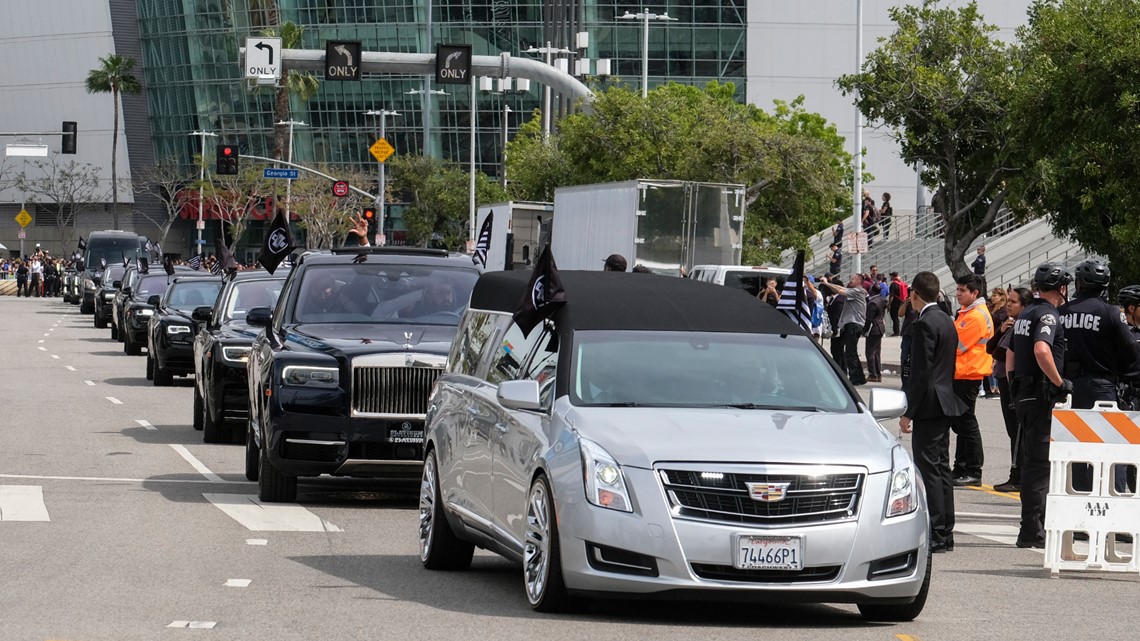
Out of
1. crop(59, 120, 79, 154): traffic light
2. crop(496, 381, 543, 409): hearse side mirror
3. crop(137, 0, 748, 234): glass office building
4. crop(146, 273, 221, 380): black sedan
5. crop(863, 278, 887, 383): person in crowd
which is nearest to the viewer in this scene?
crop(496, 381, 543, 409): hearse side mirror

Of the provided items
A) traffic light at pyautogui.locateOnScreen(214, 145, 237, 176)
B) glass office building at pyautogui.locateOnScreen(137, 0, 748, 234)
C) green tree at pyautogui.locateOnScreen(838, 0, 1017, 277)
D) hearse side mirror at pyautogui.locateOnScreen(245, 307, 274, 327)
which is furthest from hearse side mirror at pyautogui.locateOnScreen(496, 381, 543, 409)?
glass office building at pyautogui.locateOnScreen(137, 0, 748, 234)

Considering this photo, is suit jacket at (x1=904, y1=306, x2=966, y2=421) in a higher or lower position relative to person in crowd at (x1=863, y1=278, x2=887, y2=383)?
higher

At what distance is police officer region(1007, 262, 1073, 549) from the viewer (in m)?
12.7

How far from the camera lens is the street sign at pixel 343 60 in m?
34.8

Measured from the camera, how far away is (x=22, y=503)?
13.7 metres

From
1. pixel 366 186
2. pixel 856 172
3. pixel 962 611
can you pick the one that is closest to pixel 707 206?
pixel 856 172

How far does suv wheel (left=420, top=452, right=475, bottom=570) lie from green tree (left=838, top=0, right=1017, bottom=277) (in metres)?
28.5

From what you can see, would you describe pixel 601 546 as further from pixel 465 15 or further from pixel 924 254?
pixel 465 15

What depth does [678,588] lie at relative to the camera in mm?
8477

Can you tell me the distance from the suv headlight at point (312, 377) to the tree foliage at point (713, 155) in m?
38.6

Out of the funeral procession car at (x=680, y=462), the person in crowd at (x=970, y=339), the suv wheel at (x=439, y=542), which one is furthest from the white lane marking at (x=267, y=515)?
the person in crowd at (x=970, y=339)

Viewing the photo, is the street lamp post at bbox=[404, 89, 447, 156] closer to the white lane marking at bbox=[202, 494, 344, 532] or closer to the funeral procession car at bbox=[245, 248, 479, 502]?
the funeral procession car at bbox=[245, 248, 479, 502]

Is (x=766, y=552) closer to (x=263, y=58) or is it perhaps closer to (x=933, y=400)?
(x=933, y=400)

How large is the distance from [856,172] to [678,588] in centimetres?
4312
